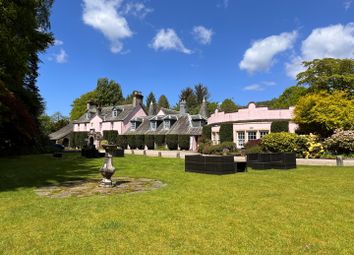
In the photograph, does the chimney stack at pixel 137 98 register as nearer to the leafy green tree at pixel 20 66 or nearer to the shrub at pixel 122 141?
the shrub at pixel 122 141

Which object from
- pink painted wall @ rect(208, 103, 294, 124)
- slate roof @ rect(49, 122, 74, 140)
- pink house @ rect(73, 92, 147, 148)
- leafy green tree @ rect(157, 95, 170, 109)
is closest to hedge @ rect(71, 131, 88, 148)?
pink house @ rect(73, 92, 147, 148)

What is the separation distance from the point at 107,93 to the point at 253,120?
53262mm

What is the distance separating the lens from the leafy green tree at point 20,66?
42.7 feet

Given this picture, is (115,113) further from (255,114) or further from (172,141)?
(255,114)

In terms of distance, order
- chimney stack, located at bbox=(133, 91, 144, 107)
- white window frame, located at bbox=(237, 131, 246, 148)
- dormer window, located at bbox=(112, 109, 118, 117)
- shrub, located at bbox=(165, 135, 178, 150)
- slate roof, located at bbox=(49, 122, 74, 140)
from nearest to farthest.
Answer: white window frame, located at bbox=(237, 131, 246, 148)
shrub, located at bbox=(165, 135, 178, 150)
chimney stack, located at bbox=(133, 91, 144, 107)
dormer window, located at bbox=(112, 109, 118, 117)
slate roof, located at bbox=(49, 122, 74, 140)

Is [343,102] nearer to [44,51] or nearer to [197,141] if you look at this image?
[197,141]

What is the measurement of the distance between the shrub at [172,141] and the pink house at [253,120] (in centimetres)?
1015

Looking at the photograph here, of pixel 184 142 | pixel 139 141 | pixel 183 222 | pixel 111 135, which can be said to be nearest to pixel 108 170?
pixel 183 222

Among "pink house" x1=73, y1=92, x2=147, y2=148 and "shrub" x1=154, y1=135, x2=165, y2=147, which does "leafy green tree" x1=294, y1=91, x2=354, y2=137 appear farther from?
"pink house" x1=73, y1=92, x2=147, y2=148

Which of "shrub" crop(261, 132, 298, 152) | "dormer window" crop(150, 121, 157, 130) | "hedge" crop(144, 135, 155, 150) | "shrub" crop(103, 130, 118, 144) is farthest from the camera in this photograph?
"shrub" crop(103, 130, 118, 144)

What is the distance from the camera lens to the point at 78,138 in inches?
2270

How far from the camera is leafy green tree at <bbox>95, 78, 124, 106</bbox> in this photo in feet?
254

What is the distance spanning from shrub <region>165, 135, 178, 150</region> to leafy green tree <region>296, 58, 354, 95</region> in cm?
1793

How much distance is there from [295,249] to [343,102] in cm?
2455
